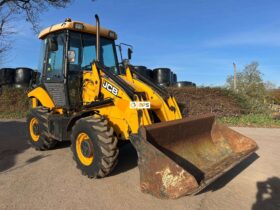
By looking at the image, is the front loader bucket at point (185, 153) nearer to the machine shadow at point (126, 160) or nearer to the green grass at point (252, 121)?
the machine shadow at point (126, 160)

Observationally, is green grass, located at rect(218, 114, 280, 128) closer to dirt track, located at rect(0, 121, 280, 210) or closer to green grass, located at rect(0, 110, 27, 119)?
dirt track, located at rect(0, 121, 280, 210)

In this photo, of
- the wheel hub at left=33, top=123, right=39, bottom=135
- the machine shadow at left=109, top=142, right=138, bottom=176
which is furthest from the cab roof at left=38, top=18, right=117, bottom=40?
the machine shadow at left=109, top=142, right=138, bottom=176

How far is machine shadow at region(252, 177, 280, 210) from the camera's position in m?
4.21

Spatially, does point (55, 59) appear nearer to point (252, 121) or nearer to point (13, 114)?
point (252, 121)

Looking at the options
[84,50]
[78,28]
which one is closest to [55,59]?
[84,50]

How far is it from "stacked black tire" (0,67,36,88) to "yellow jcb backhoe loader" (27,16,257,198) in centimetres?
843

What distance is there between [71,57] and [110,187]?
2874mm

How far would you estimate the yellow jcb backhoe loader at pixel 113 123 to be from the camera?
4.31 meters

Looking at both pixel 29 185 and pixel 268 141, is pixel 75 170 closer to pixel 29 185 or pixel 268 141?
pixel 29 185

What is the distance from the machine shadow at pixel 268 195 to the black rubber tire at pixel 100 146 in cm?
219

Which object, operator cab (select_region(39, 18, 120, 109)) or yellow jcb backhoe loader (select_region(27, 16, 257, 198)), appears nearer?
yellow jcb backhoe loader (select_region(27, 16, 257, 198))

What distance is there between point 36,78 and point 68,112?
195cm

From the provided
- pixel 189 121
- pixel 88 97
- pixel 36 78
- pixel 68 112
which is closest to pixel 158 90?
pixel 189 121

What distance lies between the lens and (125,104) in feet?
17.3
